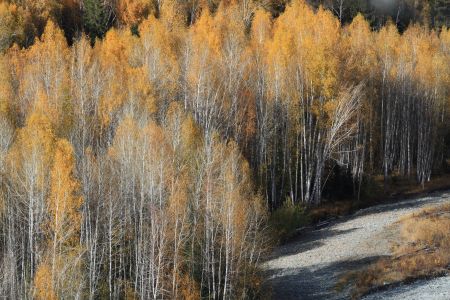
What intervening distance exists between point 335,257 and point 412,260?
571 cm

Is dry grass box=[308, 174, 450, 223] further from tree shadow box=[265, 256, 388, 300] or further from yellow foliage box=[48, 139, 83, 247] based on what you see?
yellow foliage box=[48, 139, 83, 247]

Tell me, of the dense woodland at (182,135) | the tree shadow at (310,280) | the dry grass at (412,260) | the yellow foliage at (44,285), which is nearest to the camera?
the yellow foliage at (44,285)

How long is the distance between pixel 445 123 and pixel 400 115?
6111mm

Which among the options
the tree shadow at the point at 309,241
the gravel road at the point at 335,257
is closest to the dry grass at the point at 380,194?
the gravel road at the point at 335,257

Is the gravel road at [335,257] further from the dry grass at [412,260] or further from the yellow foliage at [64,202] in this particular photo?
the yellow foliage at [64,202]

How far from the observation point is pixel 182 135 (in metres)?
37.1

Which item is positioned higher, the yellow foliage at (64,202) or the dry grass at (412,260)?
the yellow foliage at (64,202)

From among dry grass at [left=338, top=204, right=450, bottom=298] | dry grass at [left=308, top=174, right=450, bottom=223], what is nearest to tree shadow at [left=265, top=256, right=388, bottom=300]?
dry grass at [left=338, top=204, right=450, bottom=298]

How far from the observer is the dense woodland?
26.8m

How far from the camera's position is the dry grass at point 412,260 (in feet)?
101

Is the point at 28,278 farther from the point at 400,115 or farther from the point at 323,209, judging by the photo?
the point at 400,115

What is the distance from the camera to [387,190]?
187 feet

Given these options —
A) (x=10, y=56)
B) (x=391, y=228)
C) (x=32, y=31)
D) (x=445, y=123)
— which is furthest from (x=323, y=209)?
(x=32, y=31)

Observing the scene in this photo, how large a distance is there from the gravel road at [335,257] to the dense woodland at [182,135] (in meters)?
3.98
